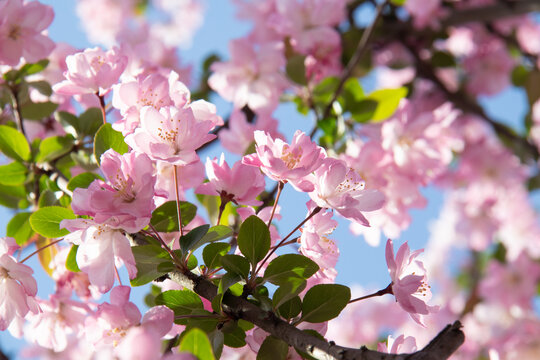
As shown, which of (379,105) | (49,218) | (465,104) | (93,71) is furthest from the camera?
(465,104)

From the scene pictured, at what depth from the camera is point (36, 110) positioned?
126 centimetres

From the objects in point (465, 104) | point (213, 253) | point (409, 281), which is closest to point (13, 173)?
point (213, 253)

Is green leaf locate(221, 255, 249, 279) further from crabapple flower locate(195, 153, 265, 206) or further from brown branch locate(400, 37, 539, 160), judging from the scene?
brown branch locate(400, 37, 539, 160)

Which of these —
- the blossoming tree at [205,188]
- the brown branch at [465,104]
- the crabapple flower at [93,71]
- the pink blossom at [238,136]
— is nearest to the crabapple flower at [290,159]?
the blossoming tree at [205,188]

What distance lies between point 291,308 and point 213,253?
15 centimetres

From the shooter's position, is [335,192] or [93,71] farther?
[93,71]

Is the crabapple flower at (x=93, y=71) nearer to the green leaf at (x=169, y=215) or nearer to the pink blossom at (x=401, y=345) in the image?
the green leaf at (x=169, y=215)

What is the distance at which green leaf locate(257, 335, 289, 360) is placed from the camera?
0.77 meters

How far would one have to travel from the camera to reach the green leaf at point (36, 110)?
126 centimetres

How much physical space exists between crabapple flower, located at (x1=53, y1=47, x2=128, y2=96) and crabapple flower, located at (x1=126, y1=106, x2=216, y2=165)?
8.3 inches

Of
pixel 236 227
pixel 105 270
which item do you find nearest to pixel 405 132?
pixel 236 227

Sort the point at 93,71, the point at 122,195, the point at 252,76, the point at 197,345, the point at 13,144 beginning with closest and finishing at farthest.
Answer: the point at 197,345 → the point at 122,195 → the point at 93,71 → the point at 13,144 → the point at 252,76

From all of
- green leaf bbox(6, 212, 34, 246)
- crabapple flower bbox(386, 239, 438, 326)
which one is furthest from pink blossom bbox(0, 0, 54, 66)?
crabapple flower bbox(386, 239, 438, 326)

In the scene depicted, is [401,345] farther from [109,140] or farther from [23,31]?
[23,31]
